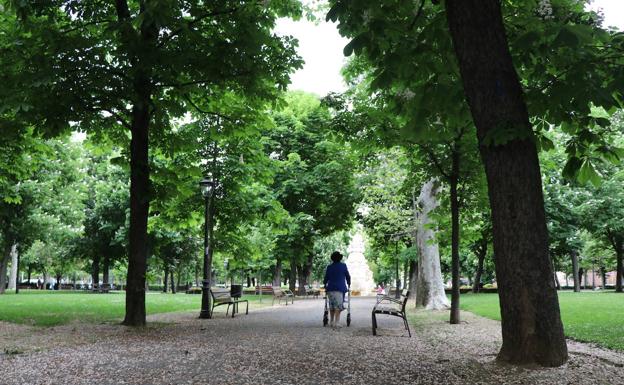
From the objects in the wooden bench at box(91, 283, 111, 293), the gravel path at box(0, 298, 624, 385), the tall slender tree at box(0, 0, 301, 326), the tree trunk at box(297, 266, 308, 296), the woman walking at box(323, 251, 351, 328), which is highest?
the tall slender tree at box(0, 0, 301, 326)

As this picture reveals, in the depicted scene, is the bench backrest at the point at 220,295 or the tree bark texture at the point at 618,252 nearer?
the bench backrest at the point at 220,295

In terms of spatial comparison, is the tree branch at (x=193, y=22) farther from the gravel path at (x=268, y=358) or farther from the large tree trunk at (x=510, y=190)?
the large tree trunk at (x=510, y=190)

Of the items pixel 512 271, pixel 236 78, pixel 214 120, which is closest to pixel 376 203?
pixel 214 120

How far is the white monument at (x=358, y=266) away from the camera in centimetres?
4228

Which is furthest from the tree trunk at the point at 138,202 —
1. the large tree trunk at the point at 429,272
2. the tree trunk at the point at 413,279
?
the tree trunk at the point at 413,279

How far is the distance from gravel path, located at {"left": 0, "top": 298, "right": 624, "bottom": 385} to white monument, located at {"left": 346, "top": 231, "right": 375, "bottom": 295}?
30.8 m

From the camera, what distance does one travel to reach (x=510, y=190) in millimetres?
5883

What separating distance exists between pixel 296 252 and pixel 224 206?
16.3 m

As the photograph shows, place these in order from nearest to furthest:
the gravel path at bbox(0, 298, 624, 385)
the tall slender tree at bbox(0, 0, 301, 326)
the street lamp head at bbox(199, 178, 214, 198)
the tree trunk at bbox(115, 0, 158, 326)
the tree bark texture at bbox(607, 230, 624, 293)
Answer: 1. the gravel path at bbox(0, 298, 624, 385)
2. the tall slender tree at bbox(0, 0, 301, 326)
3. the tree trunk at bbox(115, 0, 158, 326)
4. the street lamp head at bbox(199, 178, 214, 198)
5. the tree bark texture at bbox(607, 230, 624, 293)

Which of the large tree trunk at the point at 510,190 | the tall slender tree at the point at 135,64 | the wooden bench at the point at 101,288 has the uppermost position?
the tall slender tree at the point at 135,64

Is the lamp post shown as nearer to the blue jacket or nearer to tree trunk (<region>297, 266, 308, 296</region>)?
the blue jacket

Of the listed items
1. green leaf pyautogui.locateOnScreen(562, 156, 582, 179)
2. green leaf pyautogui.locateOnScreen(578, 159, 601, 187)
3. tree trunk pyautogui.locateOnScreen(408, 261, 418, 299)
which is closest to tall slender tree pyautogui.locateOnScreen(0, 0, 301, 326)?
green leaf pyautogui.locateOnScreen(562, 156, 582, 179)

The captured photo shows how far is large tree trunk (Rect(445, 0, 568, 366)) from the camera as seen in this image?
5.80 metres

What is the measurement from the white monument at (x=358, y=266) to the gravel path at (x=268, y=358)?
101ft
